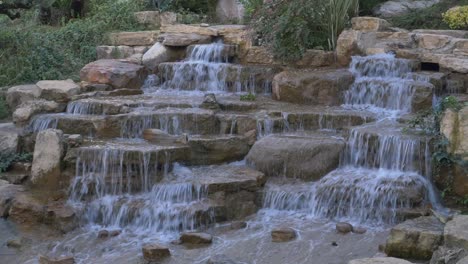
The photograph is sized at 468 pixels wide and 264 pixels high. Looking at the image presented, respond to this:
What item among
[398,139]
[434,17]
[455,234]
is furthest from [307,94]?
[455,234]

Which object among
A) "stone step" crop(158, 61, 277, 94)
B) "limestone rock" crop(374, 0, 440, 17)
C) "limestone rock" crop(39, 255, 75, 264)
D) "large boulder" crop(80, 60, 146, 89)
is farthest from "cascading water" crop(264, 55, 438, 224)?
"limestone rock" crop(374, 0, 440, 17)

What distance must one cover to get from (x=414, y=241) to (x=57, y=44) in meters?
8.04

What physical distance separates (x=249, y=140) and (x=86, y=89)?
318cm

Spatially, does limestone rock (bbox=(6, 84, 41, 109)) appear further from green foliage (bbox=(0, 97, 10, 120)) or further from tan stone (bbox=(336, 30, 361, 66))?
tan stone (bbox=(336, 30, 361, 66))

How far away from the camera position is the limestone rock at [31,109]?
32.8ft

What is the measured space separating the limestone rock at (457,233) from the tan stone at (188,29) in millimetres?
6855

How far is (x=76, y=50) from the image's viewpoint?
13.0 metres

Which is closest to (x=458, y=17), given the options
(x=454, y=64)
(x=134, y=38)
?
(x=454, y=64)

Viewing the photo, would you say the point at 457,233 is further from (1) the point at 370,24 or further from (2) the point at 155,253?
(1) the point at 370,24

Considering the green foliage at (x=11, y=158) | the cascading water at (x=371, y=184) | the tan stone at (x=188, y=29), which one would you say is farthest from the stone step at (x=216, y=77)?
the green foliage at (x=11, y=158)

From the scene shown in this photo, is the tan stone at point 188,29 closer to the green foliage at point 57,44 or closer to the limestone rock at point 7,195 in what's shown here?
the green foliage at point 57,44

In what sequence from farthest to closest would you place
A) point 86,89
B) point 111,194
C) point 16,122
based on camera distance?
point 86,89, point 16,122, point 111,194

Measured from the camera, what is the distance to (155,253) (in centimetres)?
704

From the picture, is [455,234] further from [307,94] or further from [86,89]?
[86,89]
